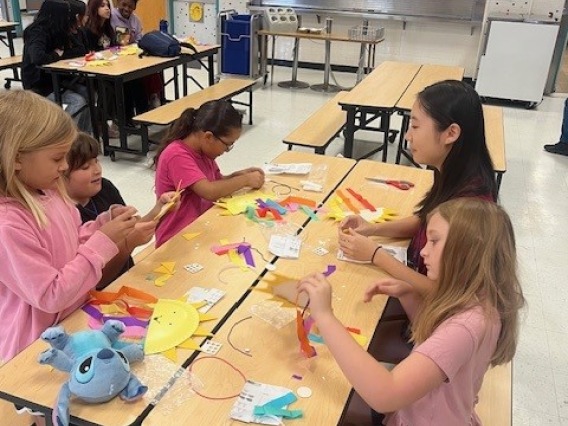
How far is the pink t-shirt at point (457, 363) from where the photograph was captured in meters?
1.19

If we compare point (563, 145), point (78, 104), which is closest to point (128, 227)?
point (78, 104)

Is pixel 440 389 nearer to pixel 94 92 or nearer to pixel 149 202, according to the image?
pixel 149 202

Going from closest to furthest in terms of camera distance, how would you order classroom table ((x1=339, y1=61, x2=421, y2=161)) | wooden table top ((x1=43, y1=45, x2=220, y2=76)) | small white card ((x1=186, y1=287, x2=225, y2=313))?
small white card ((x1=186, y1=287, x2=225, y2=313)), classroom table ((x1=339, y1=61, x2=421, y2=161)), wooden table top ((x1=43, y1=45, x2=220, y2=76))

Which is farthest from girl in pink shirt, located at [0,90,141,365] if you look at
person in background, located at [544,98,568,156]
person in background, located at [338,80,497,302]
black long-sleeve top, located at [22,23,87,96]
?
person in background, located at [544,98,568,156]

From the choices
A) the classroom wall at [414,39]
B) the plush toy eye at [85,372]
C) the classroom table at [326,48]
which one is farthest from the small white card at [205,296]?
the classroom wall at [414,39]

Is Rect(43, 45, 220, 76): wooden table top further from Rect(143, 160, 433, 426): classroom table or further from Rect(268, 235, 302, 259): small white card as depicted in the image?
Rect(143, 160, 433, 426): classroom table

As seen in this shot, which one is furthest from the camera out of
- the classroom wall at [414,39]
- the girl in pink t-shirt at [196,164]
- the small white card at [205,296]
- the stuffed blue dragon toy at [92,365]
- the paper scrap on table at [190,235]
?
the classroom wall at [414,39]

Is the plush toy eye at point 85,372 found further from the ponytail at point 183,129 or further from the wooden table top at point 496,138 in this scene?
the wooden table top at point 496,138

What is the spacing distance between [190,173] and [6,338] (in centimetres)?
100

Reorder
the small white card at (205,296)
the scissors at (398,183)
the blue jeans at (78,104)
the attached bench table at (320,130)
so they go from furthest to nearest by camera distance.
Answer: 1. the blue jeans at (78,104)
2. the attached bench table at (320,130)
3. the scissors at (398,183)
4. the small white card at (205,296)

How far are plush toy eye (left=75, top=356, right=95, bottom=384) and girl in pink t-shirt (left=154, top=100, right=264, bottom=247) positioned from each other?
3.70ft

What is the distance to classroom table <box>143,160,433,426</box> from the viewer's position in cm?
118

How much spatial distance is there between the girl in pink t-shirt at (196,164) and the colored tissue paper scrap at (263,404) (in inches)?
45.3

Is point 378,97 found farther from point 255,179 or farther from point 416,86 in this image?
point 255,179
